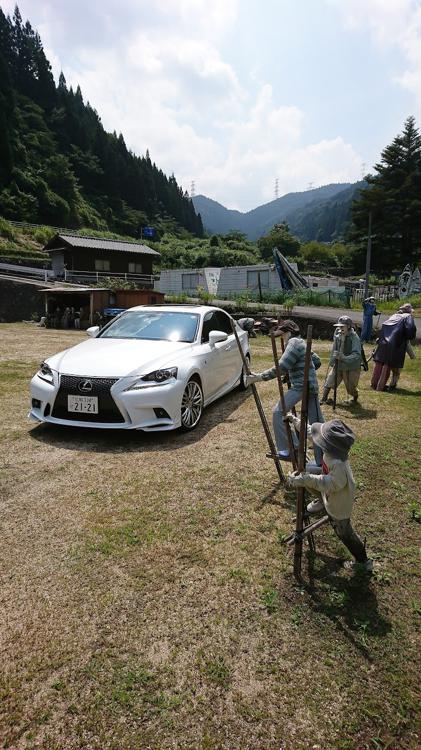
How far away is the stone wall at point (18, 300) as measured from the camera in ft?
74.9

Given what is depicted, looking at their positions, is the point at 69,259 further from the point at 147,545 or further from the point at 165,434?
the point at 147,545

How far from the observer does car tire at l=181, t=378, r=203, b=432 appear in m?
4.98

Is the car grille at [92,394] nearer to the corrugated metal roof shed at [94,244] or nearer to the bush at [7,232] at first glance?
the corrugated metal roof shed at [94,244]

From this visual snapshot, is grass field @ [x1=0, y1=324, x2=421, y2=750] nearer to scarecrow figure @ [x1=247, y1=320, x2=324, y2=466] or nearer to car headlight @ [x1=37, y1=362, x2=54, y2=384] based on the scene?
scarecrow figure @ [x1=247, y1=320, x2=324, y2=466]

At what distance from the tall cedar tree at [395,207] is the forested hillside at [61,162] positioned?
4642 centimetres

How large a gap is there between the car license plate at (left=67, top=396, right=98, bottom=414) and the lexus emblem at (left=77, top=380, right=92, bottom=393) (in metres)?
0.07

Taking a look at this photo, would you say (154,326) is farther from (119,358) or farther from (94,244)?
(94,244)

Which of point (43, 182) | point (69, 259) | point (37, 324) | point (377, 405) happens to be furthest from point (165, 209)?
point (377, 405)

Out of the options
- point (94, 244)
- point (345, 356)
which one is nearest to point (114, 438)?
point (345, 356)

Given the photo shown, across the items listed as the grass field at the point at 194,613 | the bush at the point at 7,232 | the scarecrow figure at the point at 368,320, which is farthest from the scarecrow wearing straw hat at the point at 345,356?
the bush at the point at 7,232

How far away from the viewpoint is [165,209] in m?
118

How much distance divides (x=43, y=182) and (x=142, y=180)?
44.0 m

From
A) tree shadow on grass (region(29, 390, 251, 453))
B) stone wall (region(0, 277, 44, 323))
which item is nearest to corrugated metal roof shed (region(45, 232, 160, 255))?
stone wall (region(0, 277, 44, 323))

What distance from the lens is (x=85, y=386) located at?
455 cm
